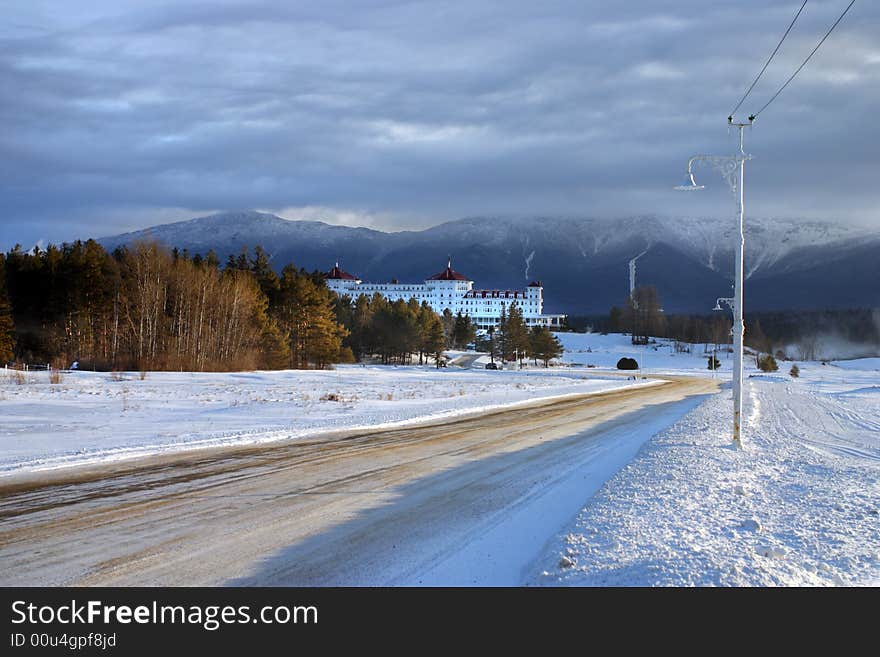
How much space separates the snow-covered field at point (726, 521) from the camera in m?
7.13

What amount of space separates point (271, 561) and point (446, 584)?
1887 millimetres

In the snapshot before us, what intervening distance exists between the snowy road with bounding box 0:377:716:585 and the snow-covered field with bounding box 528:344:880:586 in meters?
0.60

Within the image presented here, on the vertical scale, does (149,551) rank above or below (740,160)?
below

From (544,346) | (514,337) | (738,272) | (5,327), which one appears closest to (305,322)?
(5,327)

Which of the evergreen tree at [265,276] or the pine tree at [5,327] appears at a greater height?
the evergreen tree at [265,276]

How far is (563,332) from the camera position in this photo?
195625 millimetres

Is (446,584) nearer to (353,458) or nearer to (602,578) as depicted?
(602,578)

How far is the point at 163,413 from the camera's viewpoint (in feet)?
80.3

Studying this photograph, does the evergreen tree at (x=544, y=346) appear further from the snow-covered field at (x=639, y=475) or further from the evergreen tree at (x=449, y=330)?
the snow-covered field at (x=639, y=475)

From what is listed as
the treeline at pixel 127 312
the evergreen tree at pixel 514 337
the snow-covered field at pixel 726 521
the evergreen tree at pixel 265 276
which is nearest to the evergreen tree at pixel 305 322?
the evergreen tree at pixel 265 276

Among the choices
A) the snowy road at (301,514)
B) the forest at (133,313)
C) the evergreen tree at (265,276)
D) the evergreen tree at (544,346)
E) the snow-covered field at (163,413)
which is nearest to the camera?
the snowy road at (301,514)

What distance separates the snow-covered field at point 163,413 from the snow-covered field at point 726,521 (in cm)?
966
